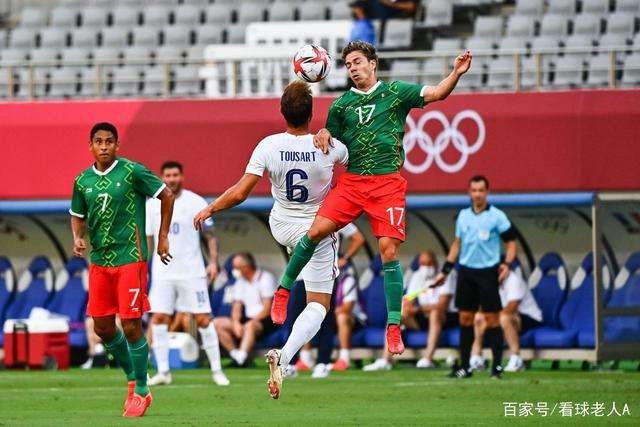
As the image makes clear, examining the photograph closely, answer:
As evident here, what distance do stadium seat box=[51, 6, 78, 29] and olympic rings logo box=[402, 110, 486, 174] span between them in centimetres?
970

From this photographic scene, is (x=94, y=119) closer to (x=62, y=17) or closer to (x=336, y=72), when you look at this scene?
(x=336, y=72)

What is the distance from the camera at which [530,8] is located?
23.7m

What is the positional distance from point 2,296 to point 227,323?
13.0ft

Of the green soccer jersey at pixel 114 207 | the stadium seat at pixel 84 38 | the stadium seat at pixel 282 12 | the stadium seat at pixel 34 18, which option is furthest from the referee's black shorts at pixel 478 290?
the stadium seat at pixel 34 18

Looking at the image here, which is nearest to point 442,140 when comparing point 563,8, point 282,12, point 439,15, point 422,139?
point 422,139

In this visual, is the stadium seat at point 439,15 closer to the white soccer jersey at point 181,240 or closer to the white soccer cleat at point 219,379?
the white soccer jersey at point 181,240

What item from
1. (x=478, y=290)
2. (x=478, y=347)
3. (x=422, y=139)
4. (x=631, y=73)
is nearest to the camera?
(x=478, y=290)

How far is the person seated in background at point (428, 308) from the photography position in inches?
776

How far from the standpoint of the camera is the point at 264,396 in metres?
14.5

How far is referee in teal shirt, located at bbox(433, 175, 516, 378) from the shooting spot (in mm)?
16781

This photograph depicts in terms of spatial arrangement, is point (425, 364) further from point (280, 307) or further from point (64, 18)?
point (64, 18)

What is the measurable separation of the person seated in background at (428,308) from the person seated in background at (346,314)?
34cm

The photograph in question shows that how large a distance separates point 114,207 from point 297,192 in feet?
5.44

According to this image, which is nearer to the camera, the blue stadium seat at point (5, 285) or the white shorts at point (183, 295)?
the white shorts at point (183, 295)
